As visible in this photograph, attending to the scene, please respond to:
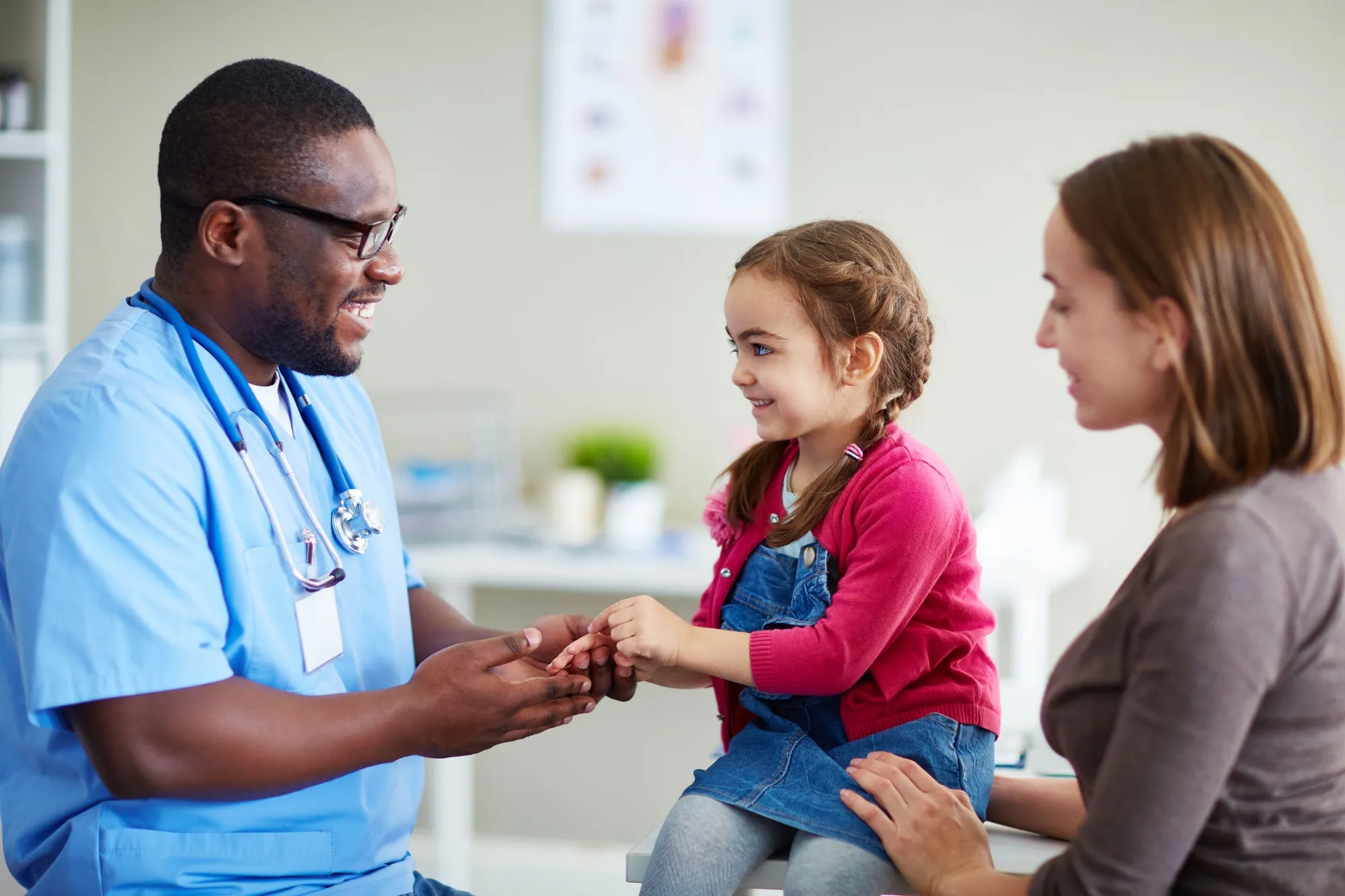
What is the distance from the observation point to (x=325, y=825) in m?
1.33

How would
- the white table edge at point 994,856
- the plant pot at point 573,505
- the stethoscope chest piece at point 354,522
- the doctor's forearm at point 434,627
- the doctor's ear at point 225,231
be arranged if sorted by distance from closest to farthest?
the white table edge at point 994,856 → the doctor's ear at point 225,231 → the stethoscope chest piece at point 354,522 → the doctor's forearm at point 434,627 → the plant pot at point 573,505

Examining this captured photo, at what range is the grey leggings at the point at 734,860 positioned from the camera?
1.22 metres

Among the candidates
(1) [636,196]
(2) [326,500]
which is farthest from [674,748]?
(2) [326,500]

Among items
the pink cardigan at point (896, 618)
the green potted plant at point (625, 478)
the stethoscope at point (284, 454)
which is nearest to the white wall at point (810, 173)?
the green potted plant at point (625, 478)

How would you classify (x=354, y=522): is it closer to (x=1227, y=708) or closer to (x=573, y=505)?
(x=1227, y=708)

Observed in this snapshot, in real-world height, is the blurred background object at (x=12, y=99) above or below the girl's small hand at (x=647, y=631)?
above

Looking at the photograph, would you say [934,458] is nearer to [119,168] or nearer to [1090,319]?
[1090,319]

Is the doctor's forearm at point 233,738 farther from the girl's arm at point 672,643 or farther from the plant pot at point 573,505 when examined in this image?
the plant pot at point 573,505

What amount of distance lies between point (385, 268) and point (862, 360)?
0.58 meters

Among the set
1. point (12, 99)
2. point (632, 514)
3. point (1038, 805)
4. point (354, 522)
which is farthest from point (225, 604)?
point (12, 99)

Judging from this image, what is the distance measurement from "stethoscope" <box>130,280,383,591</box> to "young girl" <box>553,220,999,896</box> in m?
0.29

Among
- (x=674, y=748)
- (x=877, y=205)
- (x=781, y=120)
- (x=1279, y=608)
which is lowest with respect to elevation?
(x=674, y=748)

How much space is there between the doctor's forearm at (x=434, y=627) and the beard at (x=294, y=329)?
1.17ft

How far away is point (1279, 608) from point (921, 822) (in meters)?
0.44
